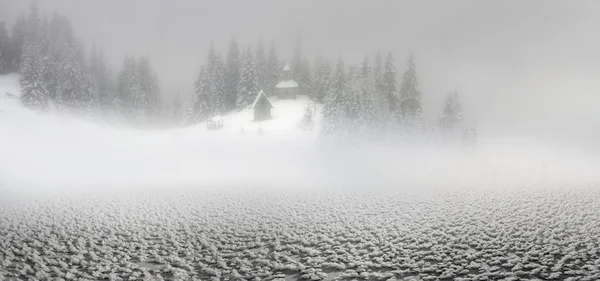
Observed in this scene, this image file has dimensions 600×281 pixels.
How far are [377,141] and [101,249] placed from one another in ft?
164

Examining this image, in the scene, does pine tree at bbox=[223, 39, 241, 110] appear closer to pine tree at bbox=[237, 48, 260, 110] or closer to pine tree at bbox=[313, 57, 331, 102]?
pine tree at bbox=[237, 48, 260, 110]

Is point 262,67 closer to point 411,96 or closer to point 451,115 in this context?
point 411,96

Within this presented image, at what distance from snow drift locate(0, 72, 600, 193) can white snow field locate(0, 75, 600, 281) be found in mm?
417

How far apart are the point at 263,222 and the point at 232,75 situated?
229 feet

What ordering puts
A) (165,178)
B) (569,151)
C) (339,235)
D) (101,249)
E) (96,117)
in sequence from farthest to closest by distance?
(569,151) → (96,117) → (165,178) → (339,235) → (101,249)

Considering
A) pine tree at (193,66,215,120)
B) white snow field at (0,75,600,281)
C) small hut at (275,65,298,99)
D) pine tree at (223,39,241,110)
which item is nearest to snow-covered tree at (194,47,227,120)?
pine tree at (193,66,215,120)

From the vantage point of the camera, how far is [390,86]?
68.7m

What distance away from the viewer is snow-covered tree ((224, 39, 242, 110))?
83.6 m

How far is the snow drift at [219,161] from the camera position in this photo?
39062 millimetres

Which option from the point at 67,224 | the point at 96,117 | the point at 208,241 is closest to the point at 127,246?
the point at 208,241

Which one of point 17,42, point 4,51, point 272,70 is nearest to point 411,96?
point 272,70

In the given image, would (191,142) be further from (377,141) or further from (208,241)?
(208,241)

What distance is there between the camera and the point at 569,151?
93.1 meters

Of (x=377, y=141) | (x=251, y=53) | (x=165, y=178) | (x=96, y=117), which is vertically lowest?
(x=165, y=178)
